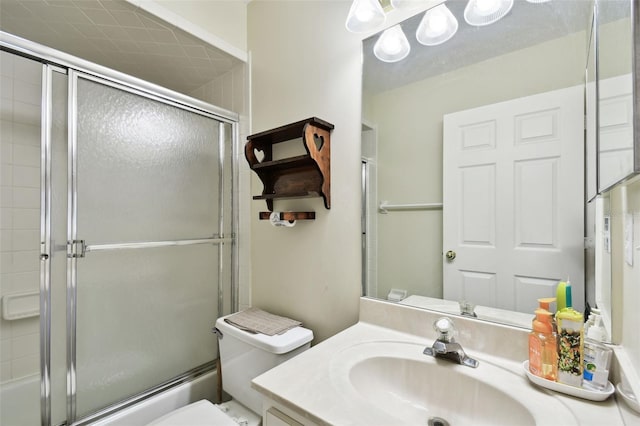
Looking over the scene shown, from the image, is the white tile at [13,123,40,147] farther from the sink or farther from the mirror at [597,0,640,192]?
Answer: the mirror at [597,0,640,192]

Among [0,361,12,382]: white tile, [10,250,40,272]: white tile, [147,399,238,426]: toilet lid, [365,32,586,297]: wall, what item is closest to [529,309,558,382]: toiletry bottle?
[365,32,586,297]: wall

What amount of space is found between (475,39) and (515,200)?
20.3 inches

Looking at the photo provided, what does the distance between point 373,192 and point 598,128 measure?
2.09 feet

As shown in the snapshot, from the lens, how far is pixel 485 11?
2.95 feet

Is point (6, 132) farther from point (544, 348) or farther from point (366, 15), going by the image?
point (544, 348)

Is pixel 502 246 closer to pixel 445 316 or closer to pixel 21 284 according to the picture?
pixel 445 316

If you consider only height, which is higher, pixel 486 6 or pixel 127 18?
pixel 127 18

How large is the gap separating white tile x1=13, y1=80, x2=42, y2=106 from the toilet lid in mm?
1252

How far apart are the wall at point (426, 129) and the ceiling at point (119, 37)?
100 cm

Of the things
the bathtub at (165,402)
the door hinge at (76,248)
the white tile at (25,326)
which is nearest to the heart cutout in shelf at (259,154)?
the door hinge at (76,248)

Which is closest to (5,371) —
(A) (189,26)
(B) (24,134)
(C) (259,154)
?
(B) (24,134)

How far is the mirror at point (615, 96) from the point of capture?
447 mm

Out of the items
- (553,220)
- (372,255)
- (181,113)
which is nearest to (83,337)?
(181,113)

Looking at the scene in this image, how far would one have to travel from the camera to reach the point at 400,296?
1.05 meters
